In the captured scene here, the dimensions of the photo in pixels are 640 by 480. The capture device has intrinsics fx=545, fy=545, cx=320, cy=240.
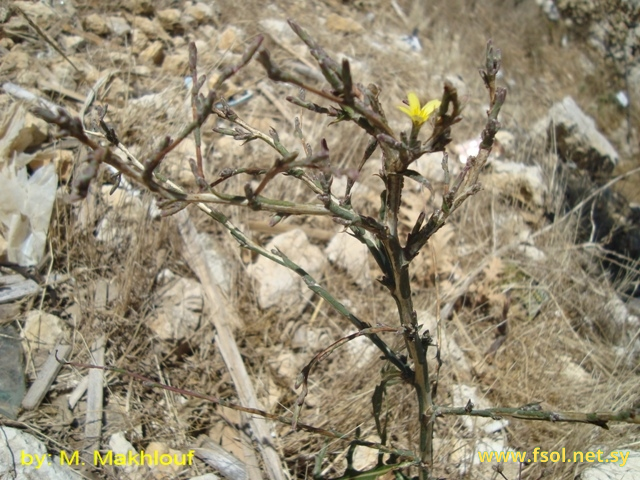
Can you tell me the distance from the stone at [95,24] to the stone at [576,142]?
126 inches

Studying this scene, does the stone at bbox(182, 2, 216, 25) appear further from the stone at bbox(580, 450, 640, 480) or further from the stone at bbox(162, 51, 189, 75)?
the stone at bbox(580, 450, 640, 480)

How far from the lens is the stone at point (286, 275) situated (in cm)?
250

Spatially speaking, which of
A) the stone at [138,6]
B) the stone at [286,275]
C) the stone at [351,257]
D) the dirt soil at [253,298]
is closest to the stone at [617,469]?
the dirt soil at [253,298]

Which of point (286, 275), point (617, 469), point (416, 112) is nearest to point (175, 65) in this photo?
point (286, 275)

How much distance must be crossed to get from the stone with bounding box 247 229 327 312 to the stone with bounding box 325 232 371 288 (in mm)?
71

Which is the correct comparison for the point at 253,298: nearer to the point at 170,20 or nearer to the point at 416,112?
the point at 416,112

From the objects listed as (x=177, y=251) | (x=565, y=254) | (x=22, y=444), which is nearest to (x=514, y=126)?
(x=565, y=254)

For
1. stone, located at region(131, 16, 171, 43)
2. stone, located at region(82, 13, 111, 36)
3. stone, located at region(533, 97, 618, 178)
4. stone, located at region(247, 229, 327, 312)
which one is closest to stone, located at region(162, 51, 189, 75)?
stone, located at region(131, 16, 171, 43)

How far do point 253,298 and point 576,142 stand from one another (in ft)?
9.69

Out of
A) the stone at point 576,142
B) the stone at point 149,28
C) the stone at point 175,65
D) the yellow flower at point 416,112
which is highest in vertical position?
the yellow flower at point 416,112

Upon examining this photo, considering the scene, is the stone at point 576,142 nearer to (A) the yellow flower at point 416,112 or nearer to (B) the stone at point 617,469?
(B) the stone at point 617,469

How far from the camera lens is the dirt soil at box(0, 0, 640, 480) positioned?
2.04 metres

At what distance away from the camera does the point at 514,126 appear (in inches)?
172

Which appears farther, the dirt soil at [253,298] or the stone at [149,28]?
the stone at [149,28]
